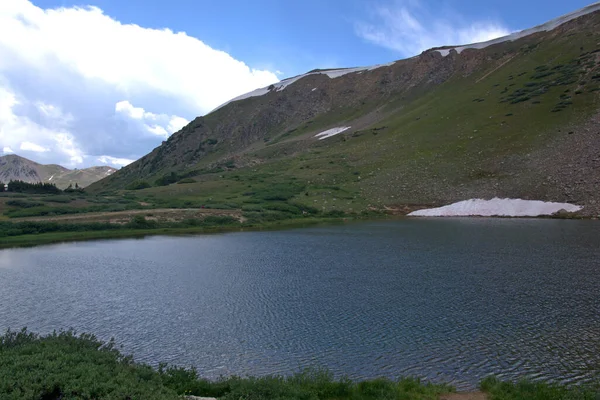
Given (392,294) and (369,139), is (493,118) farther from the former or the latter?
(392,294)

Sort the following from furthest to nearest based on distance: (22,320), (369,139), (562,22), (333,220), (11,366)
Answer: (562,22) < (369,139) < (333,220) < (22,320) < (11,366)

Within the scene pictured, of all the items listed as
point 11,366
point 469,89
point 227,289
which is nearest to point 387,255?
point 227,289

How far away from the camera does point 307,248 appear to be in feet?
127

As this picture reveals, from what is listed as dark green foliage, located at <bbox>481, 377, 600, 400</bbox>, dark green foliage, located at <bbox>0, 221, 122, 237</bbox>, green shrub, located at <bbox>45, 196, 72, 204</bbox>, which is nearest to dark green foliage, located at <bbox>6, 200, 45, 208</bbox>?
green shrub, located at <bbox>45, 196, 72, 204</bbox>

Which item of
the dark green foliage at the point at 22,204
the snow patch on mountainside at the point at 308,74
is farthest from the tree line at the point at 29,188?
the snow patch on mountainside at the point at 308,74

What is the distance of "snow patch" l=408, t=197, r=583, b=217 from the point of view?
195 ft

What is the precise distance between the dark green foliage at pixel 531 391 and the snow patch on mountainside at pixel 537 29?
150109 millimetres

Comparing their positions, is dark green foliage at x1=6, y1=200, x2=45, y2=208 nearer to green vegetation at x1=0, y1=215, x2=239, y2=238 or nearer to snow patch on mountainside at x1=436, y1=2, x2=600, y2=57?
green vegetation at x1=0, y1=215, x2=239, y2=238

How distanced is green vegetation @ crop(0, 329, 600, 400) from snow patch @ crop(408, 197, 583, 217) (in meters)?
54.7

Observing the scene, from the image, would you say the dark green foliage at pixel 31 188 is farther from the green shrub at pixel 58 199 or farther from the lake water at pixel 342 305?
the lake water at pixel 342 305

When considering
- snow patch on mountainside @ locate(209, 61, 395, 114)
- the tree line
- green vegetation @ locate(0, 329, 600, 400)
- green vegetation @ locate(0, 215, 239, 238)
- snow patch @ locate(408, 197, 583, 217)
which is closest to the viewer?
green vegetation @ locate(0, 329, 600, 400)

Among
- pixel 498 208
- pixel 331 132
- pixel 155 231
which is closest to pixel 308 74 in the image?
pixel 331 132

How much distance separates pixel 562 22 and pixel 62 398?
537ft

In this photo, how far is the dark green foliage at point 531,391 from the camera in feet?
35.4
